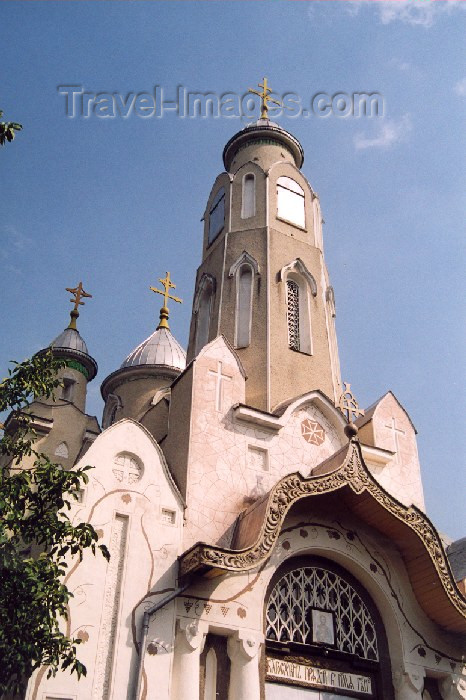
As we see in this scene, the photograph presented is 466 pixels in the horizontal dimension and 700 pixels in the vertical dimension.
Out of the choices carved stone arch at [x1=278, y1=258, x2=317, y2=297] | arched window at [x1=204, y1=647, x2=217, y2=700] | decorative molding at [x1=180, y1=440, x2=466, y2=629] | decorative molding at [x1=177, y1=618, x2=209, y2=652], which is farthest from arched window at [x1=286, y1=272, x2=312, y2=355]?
arched window at [x1=204, y1=647, x2=217, y2=700]

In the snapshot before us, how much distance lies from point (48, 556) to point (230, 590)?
3980 mm

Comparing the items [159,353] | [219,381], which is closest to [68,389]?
[159,353]

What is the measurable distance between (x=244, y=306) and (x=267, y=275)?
0.98 meters

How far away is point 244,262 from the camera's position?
19.2 metres

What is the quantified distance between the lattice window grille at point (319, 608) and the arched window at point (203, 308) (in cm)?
738

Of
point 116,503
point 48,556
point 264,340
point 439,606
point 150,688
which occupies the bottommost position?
point 150,688

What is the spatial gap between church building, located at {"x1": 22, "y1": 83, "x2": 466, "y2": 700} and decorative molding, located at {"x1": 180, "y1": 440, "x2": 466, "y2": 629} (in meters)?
0.03

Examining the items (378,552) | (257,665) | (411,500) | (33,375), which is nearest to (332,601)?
(378,552)

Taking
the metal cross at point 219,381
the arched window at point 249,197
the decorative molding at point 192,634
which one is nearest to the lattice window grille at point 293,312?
the arched window at point 249,197

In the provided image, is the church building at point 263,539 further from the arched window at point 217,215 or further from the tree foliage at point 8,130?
the tree foliage at point 8,130

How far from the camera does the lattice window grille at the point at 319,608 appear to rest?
13.1m

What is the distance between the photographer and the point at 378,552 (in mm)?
14531

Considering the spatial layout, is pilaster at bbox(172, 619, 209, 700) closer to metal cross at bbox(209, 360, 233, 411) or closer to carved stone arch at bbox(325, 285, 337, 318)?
metal cross at bbox(209, 360, 233, 411)

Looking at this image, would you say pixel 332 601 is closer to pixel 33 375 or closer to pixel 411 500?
pixel 411 500
